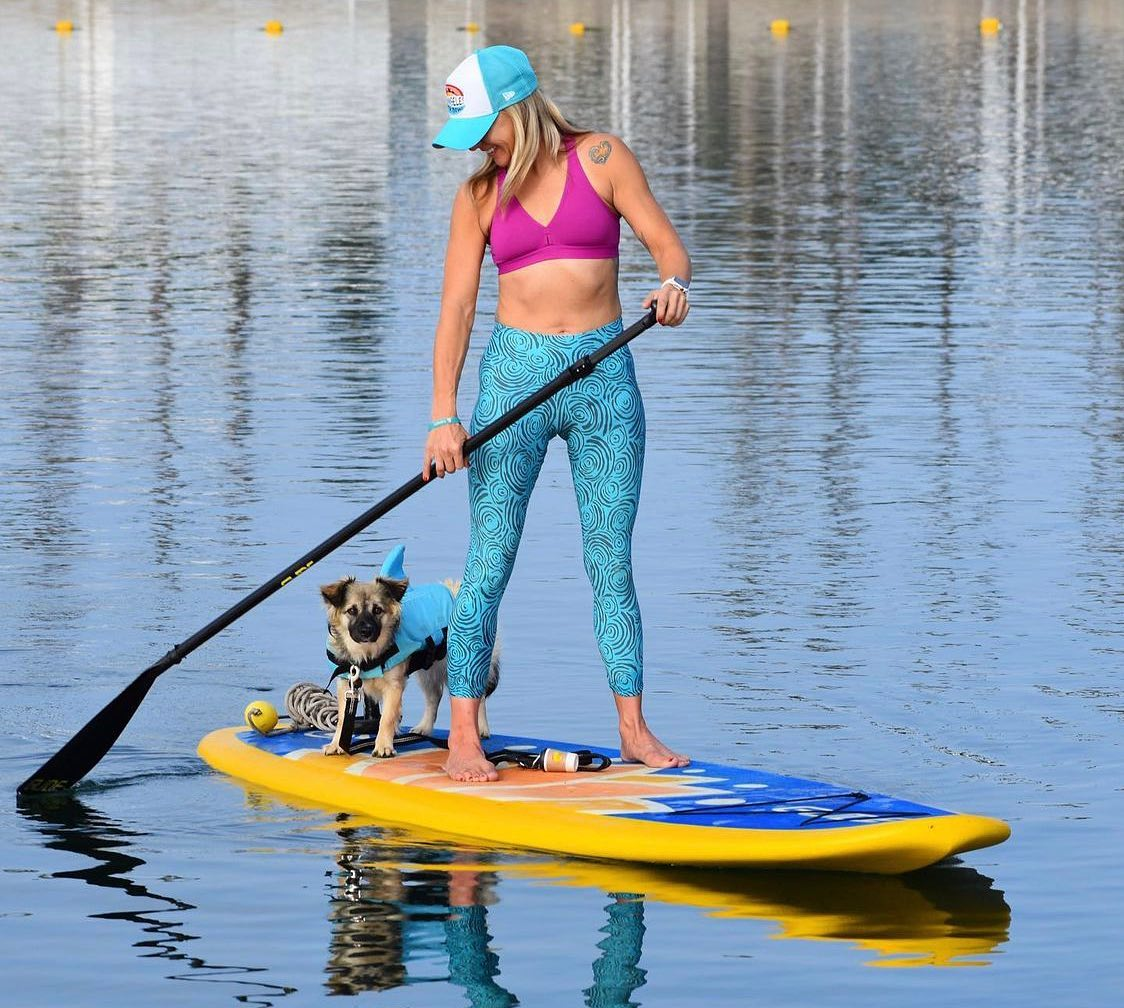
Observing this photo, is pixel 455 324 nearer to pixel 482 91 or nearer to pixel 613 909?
pixel 482 91

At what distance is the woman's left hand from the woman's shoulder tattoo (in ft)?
1.35

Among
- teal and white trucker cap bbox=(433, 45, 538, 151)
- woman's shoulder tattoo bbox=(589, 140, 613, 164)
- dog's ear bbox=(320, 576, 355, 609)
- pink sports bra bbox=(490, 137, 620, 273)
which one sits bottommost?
dog's ear bbox=(320, 576, 355, 609)

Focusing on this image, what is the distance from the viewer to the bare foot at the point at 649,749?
7527 millimetres

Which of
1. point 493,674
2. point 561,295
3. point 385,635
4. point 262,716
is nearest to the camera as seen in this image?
point 561,295

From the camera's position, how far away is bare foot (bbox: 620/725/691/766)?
Answer: 753cm

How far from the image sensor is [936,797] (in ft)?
24.9

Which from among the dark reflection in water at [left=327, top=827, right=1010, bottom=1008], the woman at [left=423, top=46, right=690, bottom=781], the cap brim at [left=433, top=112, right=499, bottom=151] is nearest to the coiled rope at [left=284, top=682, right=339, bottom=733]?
the woman at [left=423, top=46, right=690, bottom=781]

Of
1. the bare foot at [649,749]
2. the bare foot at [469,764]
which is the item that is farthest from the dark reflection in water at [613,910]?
the bare foot at [649,749]

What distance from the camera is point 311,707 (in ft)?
27.2

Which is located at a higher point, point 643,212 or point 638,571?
point 643,212

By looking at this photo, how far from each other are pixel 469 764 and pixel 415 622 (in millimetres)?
517

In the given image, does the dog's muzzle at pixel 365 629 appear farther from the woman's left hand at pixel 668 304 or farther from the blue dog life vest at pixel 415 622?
the woman's left hand at pixel 668 304

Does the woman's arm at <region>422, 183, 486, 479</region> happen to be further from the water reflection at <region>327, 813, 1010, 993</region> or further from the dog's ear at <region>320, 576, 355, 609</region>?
the water reflection at <region>327, 813, 1010, 993</region>

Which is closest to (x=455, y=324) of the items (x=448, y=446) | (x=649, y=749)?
(x=448, y=446)
